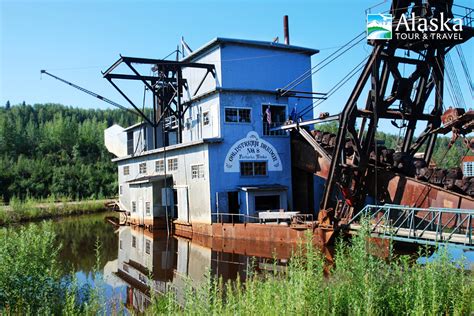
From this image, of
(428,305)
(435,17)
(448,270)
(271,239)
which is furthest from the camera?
(271,239)

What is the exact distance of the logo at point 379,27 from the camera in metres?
15.0

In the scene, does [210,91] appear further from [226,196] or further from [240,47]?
[226,196]

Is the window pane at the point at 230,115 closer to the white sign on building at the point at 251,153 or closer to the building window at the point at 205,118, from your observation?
the white sign on building at the point at 251,153

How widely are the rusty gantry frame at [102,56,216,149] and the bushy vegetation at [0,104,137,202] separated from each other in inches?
896

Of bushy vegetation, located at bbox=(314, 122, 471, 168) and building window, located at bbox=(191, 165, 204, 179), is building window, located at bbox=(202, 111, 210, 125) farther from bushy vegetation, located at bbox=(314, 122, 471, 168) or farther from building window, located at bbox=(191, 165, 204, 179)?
bushy vegetation, located at bbox=(314, 122, 471, 168)

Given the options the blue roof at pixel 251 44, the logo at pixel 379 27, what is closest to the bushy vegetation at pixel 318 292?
the logo at pixel 379 27

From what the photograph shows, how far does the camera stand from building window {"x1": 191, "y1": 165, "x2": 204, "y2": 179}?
70.3ft

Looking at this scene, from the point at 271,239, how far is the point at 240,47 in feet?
33.3

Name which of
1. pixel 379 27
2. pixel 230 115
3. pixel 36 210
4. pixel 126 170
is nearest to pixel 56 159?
pixel 36 210

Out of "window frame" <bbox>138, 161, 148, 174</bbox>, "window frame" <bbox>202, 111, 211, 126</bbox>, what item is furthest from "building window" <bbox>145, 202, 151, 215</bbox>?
"window frame" <bbox>202, 111, 211, 126</bbox>

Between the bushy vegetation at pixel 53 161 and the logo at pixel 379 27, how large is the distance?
1496 inches

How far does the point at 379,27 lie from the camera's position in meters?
15.1

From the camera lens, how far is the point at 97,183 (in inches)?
2042

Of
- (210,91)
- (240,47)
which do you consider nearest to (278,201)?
(210,91)
